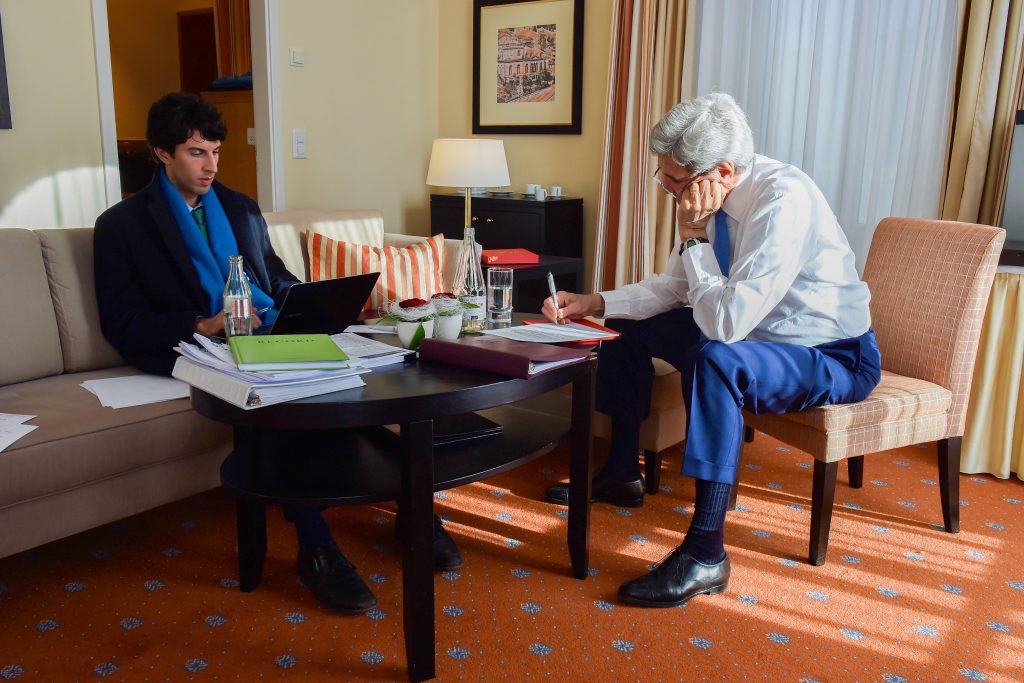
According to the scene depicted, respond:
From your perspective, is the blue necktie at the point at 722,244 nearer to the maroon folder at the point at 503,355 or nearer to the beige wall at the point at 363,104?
the maroon folder at the point at 503,355

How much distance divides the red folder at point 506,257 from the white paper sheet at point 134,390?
65.0 inches

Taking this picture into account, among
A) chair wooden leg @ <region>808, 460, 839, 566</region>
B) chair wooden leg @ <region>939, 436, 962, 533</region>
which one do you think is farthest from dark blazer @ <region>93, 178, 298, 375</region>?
chair wooden leg @ <region>939, 436, 962, 533</region>

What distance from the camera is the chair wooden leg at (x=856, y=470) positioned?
2691 millimetres

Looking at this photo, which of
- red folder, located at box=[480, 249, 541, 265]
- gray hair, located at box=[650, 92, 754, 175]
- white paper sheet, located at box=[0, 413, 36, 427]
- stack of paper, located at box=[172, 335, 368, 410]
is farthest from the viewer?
red folder, located at box=[480, 249, 541, 265]

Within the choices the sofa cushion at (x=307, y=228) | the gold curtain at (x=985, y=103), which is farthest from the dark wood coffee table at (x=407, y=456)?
the gold curtain at (x=985, y=103)

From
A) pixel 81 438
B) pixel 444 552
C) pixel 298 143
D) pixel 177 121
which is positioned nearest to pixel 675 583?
pixel 444 552

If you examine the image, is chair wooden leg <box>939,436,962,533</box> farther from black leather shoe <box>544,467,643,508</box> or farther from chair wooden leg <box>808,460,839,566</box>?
black leather shoe <box>544,467,643,508</box>

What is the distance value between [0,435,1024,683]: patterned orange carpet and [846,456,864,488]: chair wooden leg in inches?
4.9

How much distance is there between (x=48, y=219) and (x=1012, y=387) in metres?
3.46

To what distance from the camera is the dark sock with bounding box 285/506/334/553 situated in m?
1.98

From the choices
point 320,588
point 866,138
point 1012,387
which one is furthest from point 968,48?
point 320,588

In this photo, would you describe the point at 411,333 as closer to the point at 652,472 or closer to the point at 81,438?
the point at 81,438

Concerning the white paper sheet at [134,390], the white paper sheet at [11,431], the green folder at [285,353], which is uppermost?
the green folder at [285,353]

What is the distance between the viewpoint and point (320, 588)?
1918 mm
